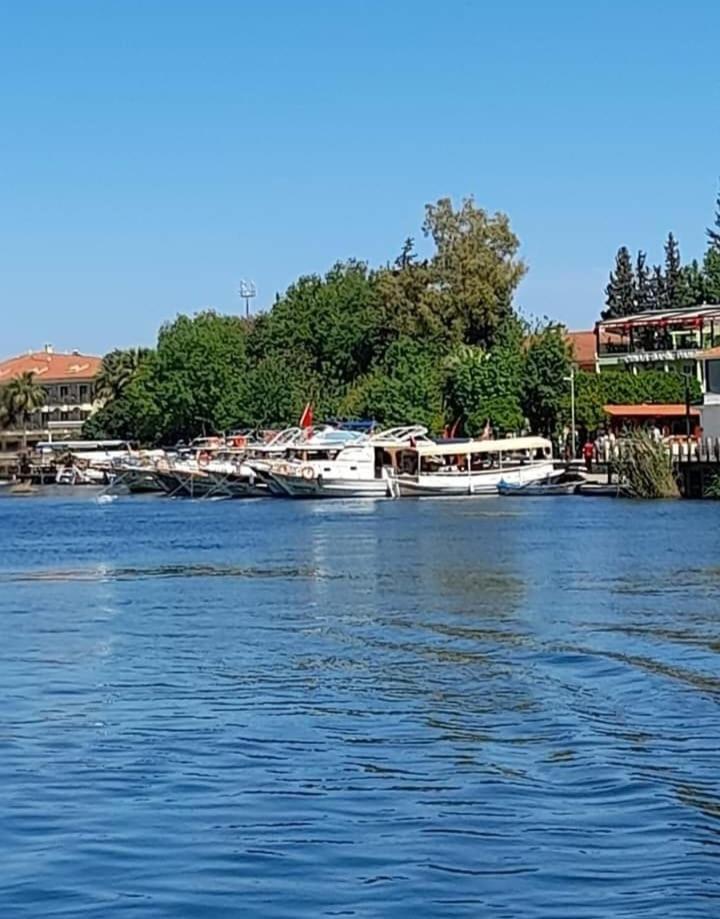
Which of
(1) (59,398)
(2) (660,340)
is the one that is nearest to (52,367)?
(1) (59,398)

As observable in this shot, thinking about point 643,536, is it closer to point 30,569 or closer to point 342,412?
point 30,569

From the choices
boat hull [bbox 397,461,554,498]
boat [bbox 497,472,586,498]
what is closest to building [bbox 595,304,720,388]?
boat [bbox 497,472,586,498]

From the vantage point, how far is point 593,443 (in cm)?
9825

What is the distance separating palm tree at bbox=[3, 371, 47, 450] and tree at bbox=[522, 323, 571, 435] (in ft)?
185

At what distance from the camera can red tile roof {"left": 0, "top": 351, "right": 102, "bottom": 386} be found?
16925 centimetres

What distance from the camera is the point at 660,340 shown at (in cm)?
10425

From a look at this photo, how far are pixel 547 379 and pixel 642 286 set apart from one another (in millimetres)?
39282

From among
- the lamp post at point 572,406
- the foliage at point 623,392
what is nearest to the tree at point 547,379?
the lamp post at point 572,406

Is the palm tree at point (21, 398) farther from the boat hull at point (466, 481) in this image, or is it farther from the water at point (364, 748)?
the water at point (364, 748)

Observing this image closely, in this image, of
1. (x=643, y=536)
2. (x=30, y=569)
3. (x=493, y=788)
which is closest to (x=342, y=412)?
(x=643, y=536)

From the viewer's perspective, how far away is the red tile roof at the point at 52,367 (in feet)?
555

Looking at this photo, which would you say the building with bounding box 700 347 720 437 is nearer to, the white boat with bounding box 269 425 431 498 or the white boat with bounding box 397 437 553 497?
the white boat with bounding box 397 437 553 497

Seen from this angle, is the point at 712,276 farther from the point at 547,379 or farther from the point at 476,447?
the point at 476,447

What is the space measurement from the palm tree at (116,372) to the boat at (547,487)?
60545 mm
